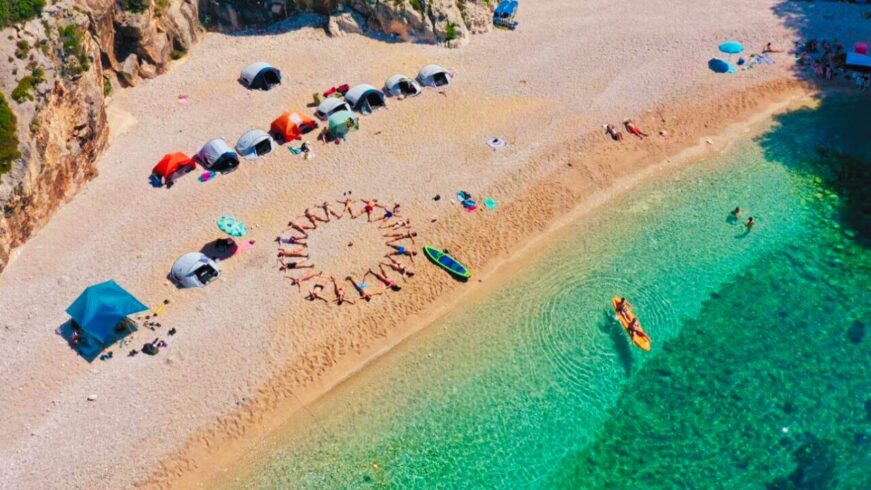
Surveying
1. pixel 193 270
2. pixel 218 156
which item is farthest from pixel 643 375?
pixel 218 156

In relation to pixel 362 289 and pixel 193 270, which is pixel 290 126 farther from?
pixel 362 289

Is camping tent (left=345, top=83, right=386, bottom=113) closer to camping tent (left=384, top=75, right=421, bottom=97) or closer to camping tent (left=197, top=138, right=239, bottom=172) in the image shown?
camping tent (left=384, top=75, right=421, bottom=97)

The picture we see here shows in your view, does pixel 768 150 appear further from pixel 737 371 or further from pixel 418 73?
pixel 418 73

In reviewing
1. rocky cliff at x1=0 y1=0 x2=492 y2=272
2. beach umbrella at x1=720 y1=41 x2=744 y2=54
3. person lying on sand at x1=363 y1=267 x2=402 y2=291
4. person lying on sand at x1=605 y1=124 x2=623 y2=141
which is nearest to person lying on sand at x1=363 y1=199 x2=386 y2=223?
person lying on sand at x1=363 y1=267 x2=402 y2=291

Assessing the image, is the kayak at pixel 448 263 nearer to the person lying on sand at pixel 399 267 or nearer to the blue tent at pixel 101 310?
the person lying on sand at pixel 399 267

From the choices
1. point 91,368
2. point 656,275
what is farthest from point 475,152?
point 91,368

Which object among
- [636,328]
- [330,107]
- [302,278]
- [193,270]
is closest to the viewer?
[636,328]
